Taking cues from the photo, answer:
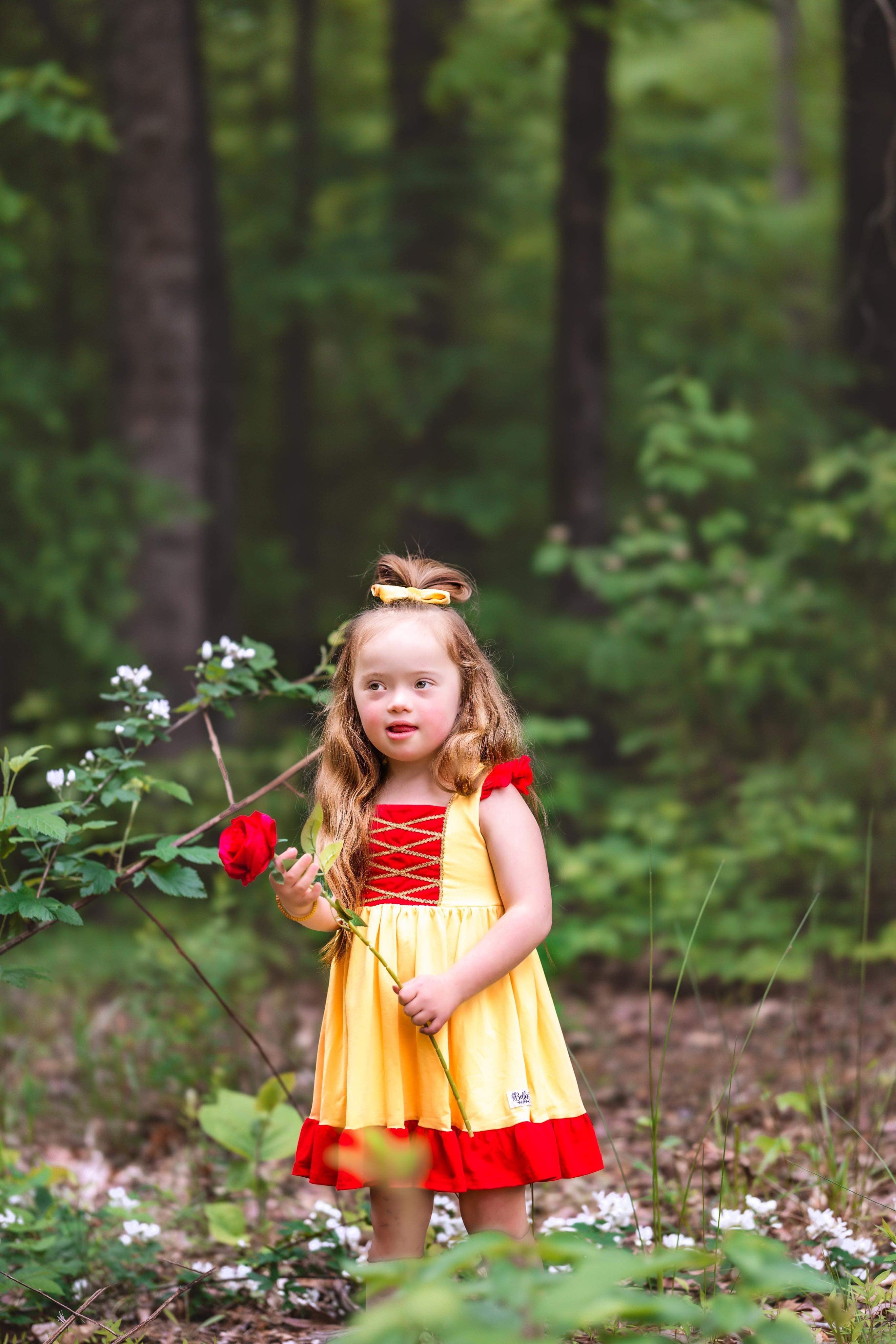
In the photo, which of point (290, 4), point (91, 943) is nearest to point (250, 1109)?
→ point (91, 943)

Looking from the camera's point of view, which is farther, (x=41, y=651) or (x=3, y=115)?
(x=41, y=651)

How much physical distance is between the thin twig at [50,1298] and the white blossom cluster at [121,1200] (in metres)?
0.28

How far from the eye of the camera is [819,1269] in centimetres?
231

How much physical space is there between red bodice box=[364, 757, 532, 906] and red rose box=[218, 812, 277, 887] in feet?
1.13

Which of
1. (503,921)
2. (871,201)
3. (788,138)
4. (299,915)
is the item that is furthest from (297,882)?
(788,138)

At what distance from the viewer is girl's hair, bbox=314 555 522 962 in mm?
2262

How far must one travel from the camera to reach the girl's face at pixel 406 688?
222 cm

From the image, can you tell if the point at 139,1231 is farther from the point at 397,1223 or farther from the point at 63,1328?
the point at 397,1223

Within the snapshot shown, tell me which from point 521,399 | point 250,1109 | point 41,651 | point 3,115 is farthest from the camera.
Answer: point 521,399

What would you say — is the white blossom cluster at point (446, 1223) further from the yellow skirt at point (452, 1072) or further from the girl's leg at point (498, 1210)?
the yellow skirt at point (452, 1072)

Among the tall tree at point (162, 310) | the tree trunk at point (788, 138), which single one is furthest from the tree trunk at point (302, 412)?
the tree trunk at point (788, 138)

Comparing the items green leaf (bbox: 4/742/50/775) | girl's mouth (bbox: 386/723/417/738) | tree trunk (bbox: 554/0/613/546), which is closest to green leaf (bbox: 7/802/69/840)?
green leaf (bbox: 4/742/50/775)

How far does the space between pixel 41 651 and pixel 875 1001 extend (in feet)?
17.2

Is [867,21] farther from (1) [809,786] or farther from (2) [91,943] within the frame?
(2) [91,943]
